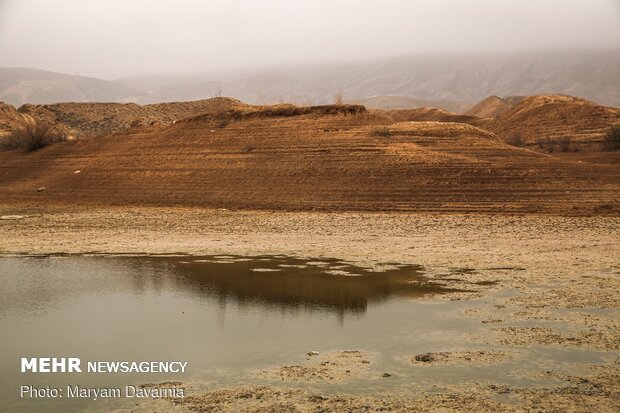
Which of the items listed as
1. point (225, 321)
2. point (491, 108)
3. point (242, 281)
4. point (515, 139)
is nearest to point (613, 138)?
point (515, 139)

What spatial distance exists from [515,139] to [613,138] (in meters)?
7.52

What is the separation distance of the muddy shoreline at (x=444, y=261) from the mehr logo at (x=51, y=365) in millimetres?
1579

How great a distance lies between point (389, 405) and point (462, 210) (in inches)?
709

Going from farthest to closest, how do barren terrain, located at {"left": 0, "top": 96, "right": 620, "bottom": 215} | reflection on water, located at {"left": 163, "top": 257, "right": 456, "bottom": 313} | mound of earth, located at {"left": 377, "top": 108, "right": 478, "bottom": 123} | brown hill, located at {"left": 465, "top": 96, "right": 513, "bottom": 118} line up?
brown hill, located at {"left": 465, "top": 96, "right": 513, "bottom": 118} < mound of earth, located at {"left": 377, "top": 108, "right": 478, "bottom": 123} < barren terrain, located at {"left": 0, "top": 96, "right": 620, "bottom": 215} < reflection on water, located at {"left": 163, "top": 257, "right": 456, "bottom": 313}

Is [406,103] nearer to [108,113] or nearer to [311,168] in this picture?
[108,113]

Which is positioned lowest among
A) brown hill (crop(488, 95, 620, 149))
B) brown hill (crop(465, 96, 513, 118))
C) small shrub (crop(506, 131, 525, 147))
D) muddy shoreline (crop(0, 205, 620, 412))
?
muddy shoreline (crop(0, 205, 620, 412))

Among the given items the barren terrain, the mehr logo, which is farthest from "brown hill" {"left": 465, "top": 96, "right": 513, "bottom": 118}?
the mehr logo

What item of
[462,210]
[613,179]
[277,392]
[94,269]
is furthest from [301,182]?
[277,392]

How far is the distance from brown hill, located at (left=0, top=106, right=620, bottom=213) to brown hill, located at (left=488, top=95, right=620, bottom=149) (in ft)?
56.1

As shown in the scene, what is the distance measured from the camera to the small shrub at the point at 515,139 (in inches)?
1893

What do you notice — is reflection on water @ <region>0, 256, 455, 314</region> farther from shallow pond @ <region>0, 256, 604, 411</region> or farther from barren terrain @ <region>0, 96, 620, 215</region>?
barren terrain @ <region>0, 96, 620, 215</region>

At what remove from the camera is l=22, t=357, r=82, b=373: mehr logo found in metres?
8.24

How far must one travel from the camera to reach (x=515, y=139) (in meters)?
48.7

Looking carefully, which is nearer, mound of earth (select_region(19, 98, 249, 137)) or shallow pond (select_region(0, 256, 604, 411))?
shallow pond (select_region(0, 256, 604, 411))
